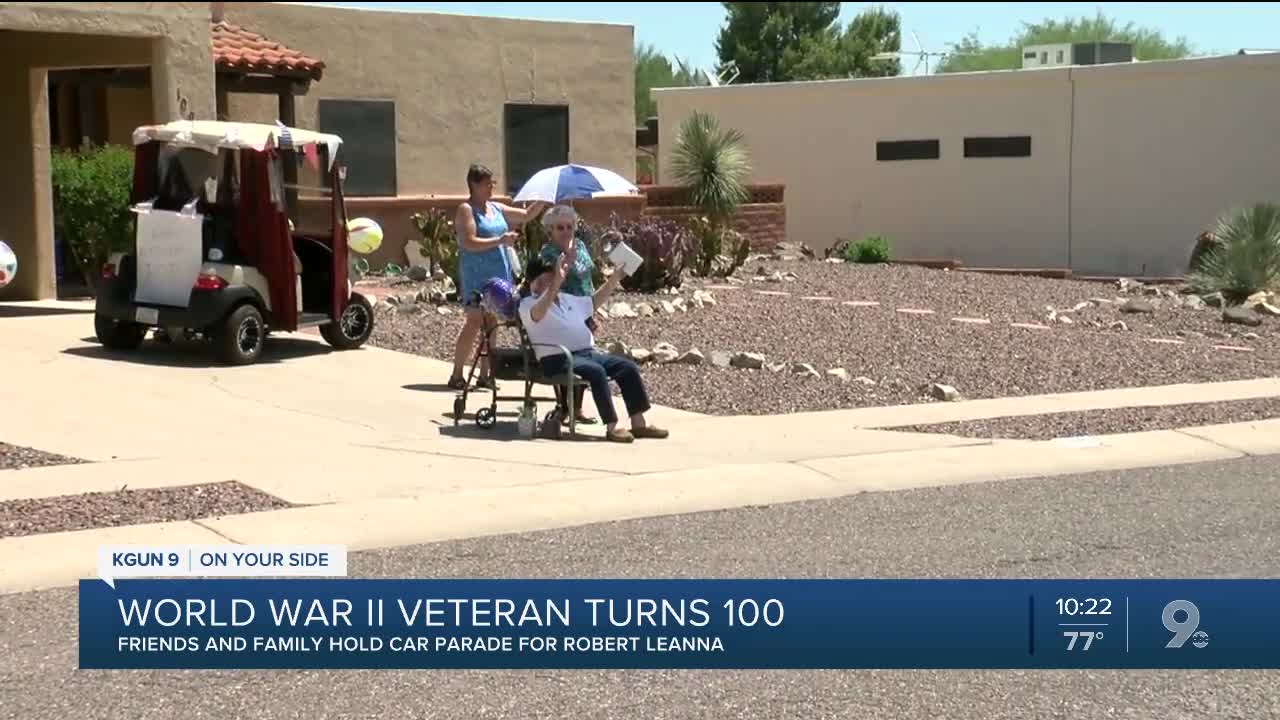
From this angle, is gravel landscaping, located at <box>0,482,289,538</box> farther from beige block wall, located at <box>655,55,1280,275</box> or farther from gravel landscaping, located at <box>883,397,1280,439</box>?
beige block wall, located at <box>655,55,1280,275</box>

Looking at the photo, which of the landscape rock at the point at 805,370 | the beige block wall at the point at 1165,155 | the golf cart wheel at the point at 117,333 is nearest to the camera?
the golf cart wheel at the point at 117,333

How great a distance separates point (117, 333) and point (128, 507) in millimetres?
5945

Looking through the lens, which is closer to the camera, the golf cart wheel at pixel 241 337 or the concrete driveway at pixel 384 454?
the concrete driveway at pixel 384 454

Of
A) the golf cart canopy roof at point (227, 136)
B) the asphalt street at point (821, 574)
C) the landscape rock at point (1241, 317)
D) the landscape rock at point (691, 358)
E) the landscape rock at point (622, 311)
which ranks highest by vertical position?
the golf cart canopy roof at point (227, 136)

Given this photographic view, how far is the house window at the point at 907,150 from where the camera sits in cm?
3067

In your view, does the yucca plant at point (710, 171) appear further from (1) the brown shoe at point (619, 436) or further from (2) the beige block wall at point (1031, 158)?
(1) the brown shoe at point (619, 436)

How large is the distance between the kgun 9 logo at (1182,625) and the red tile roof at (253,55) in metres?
16.2

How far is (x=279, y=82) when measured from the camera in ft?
73.4

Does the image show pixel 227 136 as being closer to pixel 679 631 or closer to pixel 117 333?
pixel 117 333

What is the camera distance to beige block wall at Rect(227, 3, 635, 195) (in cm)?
2391

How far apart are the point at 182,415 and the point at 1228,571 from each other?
7.29 metres

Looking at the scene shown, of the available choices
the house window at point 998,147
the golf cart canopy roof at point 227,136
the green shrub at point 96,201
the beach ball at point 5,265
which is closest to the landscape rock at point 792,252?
the house window at point 998,147

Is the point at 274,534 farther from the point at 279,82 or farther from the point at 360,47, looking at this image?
the point at 360,47

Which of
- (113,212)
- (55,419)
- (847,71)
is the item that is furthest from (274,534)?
(847,71)
